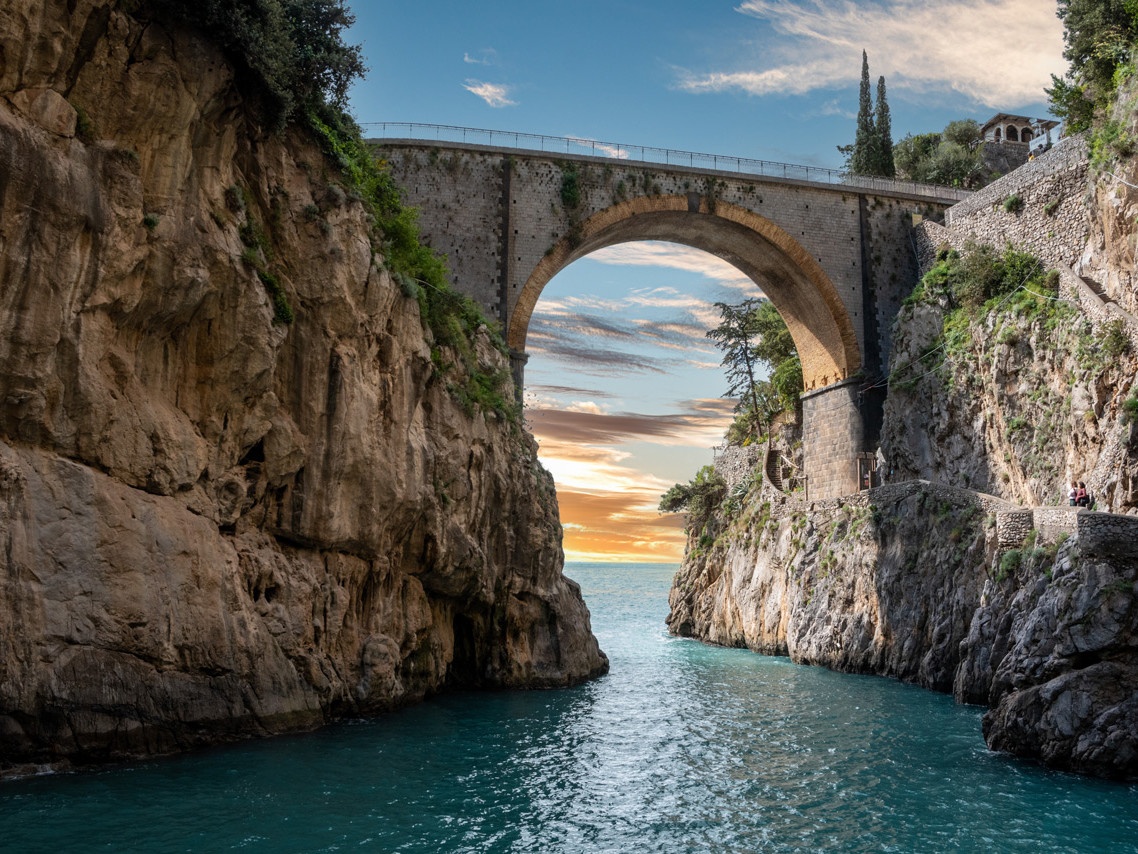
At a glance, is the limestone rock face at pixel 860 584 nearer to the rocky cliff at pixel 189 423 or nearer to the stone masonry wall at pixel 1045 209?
the stone masonry wall at pixel 1045 209

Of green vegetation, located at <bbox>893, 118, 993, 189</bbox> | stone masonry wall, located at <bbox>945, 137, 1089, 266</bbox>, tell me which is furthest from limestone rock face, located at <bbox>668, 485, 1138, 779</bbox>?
green vegetation, located at <bbox>893, 118, 993, 189</bbox>

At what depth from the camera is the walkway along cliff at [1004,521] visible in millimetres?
15115

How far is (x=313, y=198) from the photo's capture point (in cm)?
1750

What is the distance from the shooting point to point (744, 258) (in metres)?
32.8

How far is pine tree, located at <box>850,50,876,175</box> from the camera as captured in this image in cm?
4631

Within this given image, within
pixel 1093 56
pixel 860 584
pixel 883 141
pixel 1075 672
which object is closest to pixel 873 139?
pixel 883 141

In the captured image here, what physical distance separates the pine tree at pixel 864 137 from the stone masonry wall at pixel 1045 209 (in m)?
17.8

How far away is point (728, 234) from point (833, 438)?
7965 millimetres

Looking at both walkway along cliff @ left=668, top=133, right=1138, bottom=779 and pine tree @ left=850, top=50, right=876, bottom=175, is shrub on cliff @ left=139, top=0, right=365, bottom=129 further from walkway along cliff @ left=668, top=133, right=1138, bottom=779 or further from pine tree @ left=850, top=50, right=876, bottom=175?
pine tree @ left=850, top=50, right=876, bottom=175

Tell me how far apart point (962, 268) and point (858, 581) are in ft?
33.8

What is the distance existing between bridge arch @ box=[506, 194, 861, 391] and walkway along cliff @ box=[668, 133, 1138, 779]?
2.31 m

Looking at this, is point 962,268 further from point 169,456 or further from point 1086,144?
point 169,456

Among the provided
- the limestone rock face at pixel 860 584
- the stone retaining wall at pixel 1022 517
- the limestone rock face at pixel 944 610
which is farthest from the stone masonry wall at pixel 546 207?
the limestone rock face at pixel 944 610

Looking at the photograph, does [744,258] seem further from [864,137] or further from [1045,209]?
[864,137]
